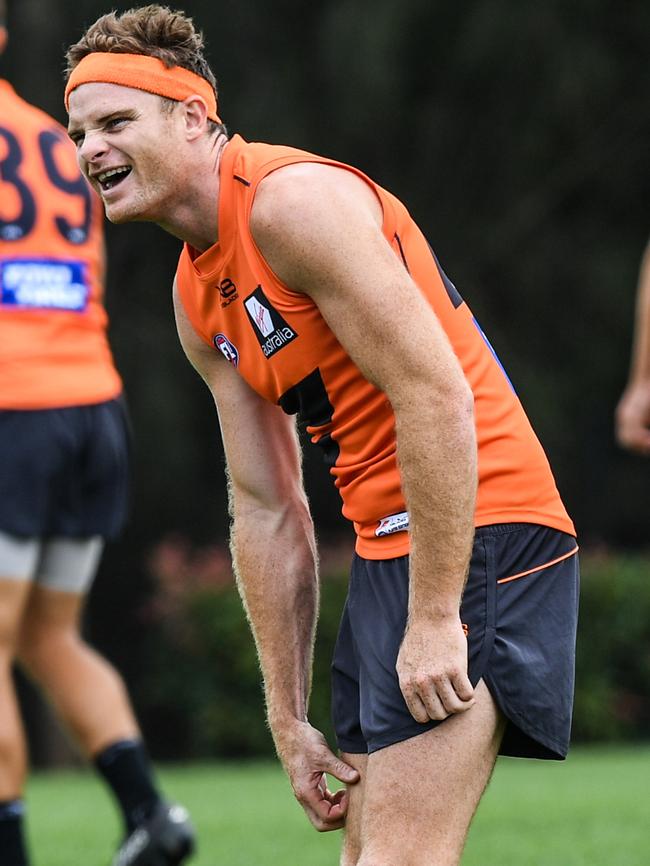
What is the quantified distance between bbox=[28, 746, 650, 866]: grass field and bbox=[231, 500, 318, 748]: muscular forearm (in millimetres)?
1994

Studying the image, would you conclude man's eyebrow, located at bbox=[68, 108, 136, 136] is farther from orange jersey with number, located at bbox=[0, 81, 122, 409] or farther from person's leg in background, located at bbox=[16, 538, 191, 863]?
person's leg in background, located at bbox=[16, 538, 191, 863]

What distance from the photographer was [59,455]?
4.99 meters

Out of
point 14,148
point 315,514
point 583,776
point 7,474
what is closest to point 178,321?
point 7,474

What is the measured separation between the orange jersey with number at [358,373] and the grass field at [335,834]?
93.0 inches

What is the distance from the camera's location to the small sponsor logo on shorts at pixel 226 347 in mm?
3365

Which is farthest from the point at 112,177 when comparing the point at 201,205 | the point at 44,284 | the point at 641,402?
the point at 641,402

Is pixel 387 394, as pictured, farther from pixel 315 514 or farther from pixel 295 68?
pixel 315 514

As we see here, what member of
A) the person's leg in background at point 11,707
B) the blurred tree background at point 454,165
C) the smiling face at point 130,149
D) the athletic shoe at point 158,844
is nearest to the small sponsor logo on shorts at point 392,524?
the smiling face at point 130,149

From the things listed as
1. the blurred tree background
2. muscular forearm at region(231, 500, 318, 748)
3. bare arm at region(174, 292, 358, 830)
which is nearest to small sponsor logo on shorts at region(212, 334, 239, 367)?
bare arm at region(174, 292, 358, 830)

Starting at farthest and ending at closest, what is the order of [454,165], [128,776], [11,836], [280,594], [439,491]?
[454,165], [128,776], [11,836], [280,594], [439,491]

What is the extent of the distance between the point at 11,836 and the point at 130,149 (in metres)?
2.21

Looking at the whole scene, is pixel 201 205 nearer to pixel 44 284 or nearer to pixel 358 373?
pixel 358 373

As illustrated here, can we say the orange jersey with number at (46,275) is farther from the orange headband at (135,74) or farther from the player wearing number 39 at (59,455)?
the orange headband at (135,74)

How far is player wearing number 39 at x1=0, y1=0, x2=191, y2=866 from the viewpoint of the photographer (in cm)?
489
